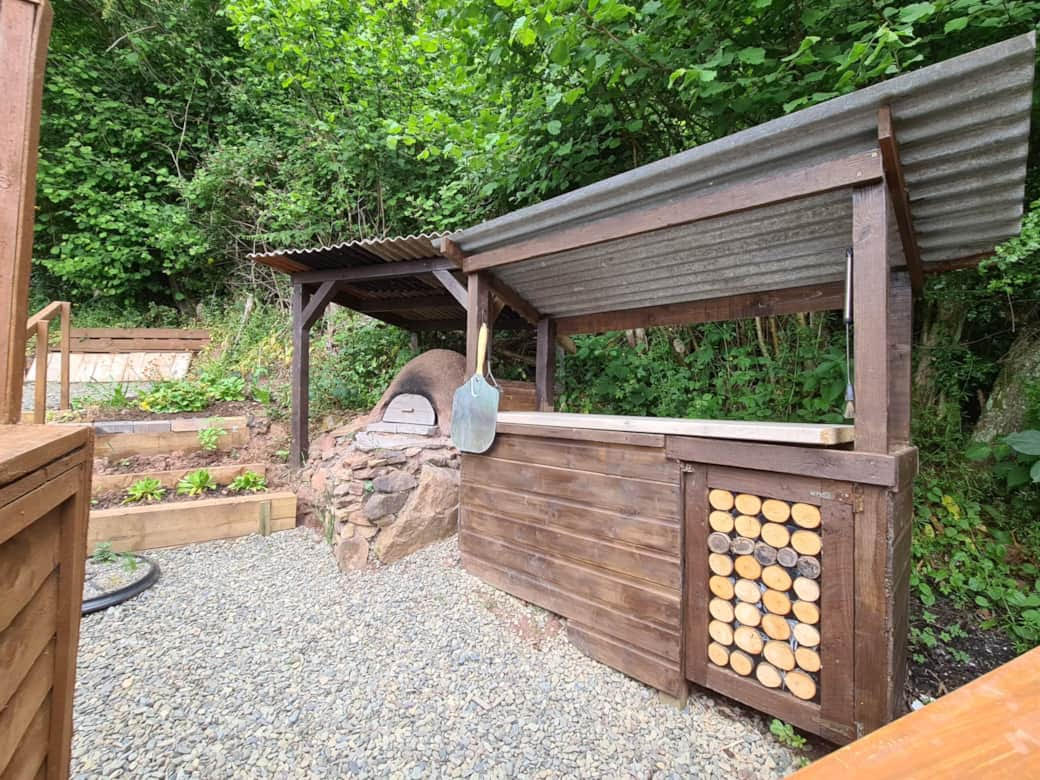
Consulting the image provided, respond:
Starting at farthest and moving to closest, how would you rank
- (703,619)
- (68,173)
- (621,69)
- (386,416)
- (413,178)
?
(68,173), (413,178), (386,416), (621,69), (703,619)

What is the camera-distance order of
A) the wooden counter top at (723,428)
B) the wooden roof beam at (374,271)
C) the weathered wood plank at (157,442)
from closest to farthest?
the wooden counter top at (723,428) → the wooden roof beam at (374,271) → the weathered wood plank at (157,442)

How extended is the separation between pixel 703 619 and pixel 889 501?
83 centimetres

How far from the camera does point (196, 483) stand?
3.62m

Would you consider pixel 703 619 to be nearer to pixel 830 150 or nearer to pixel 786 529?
pixel 786 529

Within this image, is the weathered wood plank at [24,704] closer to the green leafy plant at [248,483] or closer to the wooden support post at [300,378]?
the green leafy plant at [248,483]

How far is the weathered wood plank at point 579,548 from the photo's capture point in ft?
6.20

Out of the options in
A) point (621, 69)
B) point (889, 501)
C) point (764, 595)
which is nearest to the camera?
point (889, 501)

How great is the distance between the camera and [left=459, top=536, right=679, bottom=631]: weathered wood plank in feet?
6.17

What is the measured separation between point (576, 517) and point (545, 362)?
5.12 ft

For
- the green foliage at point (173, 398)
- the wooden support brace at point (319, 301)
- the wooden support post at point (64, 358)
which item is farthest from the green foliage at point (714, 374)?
the wooden support post at point (64, 358)

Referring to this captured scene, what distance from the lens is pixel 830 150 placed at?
5.02 ft

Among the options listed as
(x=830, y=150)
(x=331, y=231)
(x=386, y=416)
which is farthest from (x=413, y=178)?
(x=830, y=150)

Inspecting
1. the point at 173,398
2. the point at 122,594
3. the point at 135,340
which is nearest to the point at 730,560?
the point at 122,594

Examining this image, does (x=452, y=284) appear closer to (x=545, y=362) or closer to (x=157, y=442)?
(x=545, y=362)
